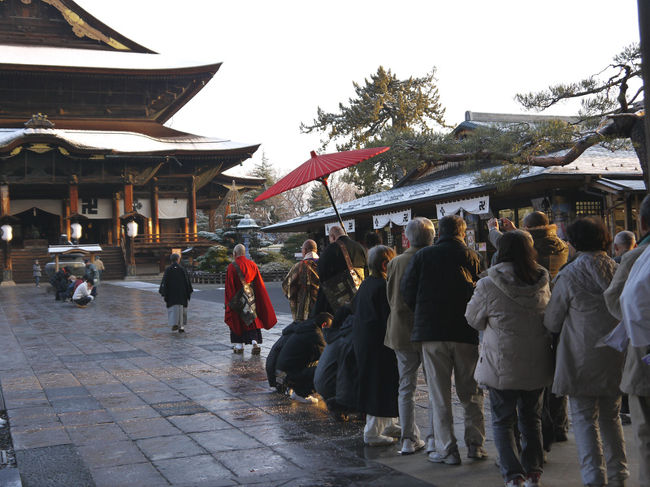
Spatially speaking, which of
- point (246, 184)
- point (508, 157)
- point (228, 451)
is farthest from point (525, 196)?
point (246, 184)

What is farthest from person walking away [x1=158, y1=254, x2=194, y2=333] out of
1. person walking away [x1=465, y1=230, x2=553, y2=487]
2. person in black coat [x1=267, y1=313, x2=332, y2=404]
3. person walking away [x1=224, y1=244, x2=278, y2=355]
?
person walking away [x1=465, y1=230, x2=553, y2=487]

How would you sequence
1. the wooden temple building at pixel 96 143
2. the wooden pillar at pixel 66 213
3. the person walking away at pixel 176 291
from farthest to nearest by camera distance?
the wooden pillar at pixel 66 213 → the wooden temple building at pixel 96 143 → the person walking away at pixel 176 291

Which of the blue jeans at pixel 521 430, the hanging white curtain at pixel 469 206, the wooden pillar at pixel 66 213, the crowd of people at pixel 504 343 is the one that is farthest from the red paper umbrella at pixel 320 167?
the wooden pillar at pixel 66 213

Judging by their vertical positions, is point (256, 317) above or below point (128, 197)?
below

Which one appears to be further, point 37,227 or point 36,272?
point 37,227

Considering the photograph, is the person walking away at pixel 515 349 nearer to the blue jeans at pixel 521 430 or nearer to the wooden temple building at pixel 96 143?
the blue jeans at pixel 521 430

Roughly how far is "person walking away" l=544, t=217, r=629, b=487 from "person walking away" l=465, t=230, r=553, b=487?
0.46 ft

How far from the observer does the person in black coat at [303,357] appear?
691 centimetres

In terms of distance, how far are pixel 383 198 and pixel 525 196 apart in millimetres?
6214

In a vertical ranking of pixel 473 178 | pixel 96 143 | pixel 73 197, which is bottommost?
pixel 473 178

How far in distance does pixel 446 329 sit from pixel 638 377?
147cm

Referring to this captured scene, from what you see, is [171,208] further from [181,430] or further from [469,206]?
[181,430]

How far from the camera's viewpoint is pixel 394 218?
22047 mm

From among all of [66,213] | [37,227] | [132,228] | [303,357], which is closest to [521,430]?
[303,357]
